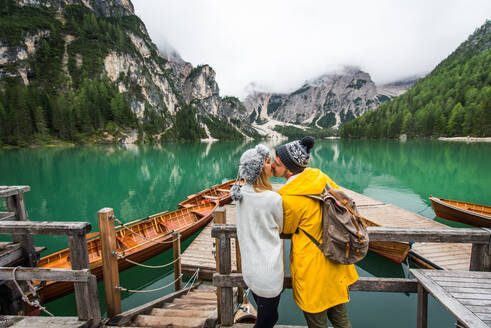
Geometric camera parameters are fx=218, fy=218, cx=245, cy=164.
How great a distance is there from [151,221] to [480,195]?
26475 millimetres

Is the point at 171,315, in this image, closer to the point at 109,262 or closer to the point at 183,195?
the point at 109,262

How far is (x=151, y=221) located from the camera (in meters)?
10.3

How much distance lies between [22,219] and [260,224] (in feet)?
18.3

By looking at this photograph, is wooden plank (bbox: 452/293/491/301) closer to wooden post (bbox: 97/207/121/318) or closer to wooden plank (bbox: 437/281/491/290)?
wooden plank (bbox: 437/281/491/290)

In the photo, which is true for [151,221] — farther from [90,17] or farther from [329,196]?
[90,17]

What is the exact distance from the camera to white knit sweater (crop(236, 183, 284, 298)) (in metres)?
1.80

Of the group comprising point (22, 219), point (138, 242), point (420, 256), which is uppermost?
point (22, 219)

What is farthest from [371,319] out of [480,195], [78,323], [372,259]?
[480,195]

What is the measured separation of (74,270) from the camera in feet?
9.41

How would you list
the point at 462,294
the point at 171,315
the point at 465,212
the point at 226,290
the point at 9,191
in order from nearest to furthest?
the point at 462,294 → the point at 226,290 → the point at 171,315 → the point at 9,191 → the point at 465,212

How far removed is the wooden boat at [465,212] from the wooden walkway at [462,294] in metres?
12.1

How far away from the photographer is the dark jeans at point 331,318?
6.58ft

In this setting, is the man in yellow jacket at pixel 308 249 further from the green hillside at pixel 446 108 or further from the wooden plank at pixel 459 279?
the green hillside at pixel 446 108

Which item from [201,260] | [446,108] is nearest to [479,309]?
[201,260]
